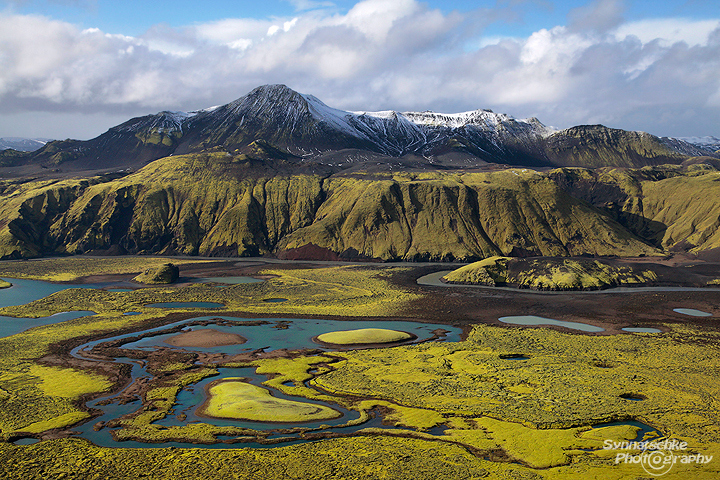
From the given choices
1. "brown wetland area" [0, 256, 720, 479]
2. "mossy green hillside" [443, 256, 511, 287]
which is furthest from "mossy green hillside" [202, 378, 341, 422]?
"mossy green hillside" [443, 256, 511, 287]

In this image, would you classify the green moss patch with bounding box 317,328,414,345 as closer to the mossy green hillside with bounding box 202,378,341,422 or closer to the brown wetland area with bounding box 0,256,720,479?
the brown wetland area with bounding box 0,256,720,479

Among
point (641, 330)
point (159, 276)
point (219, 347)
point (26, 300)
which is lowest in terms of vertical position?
point (26, 300)

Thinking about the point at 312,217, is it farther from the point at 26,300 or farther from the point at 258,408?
the point at 258,408

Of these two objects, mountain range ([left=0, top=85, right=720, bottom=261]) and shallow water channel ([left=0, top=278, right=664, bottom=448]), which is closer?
shallow water channel ([left=0, top=278, right=664, bottom=448])

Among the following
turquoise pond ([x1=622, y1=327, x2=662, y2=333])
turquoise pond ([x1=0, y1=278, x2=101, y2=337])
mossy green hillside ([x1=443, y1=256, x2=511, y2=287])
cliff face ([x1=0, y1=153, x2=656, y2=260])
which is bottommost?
turquoise pond ([x1=0, y1=278, x2=101, y2=337])

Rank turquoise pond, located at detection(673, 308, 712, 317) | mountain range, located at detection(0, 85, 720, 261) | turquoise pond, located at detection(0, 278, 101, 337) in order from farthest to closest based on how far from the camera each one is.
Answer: mountain range, located at detection(0, 85, 720, 261), turquoise pond, located at detection(673, 308, 712, 317), turquoise pond, located at detection(0, 278, 101, 337)

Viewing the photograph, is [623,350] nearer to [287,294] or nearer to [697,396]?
[697,396]

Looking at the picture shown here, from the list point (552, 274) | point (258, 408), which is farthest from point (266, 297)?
point (258, 408)

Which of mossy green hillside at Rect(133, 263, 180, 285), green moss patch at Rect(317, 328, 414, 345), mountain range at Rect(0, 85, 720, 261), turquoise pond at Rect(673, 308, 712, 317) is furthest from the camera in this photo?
mountain range at Rect(0, 85, 720, 261)

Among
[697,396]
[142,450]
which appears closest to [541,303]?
[697,396]
